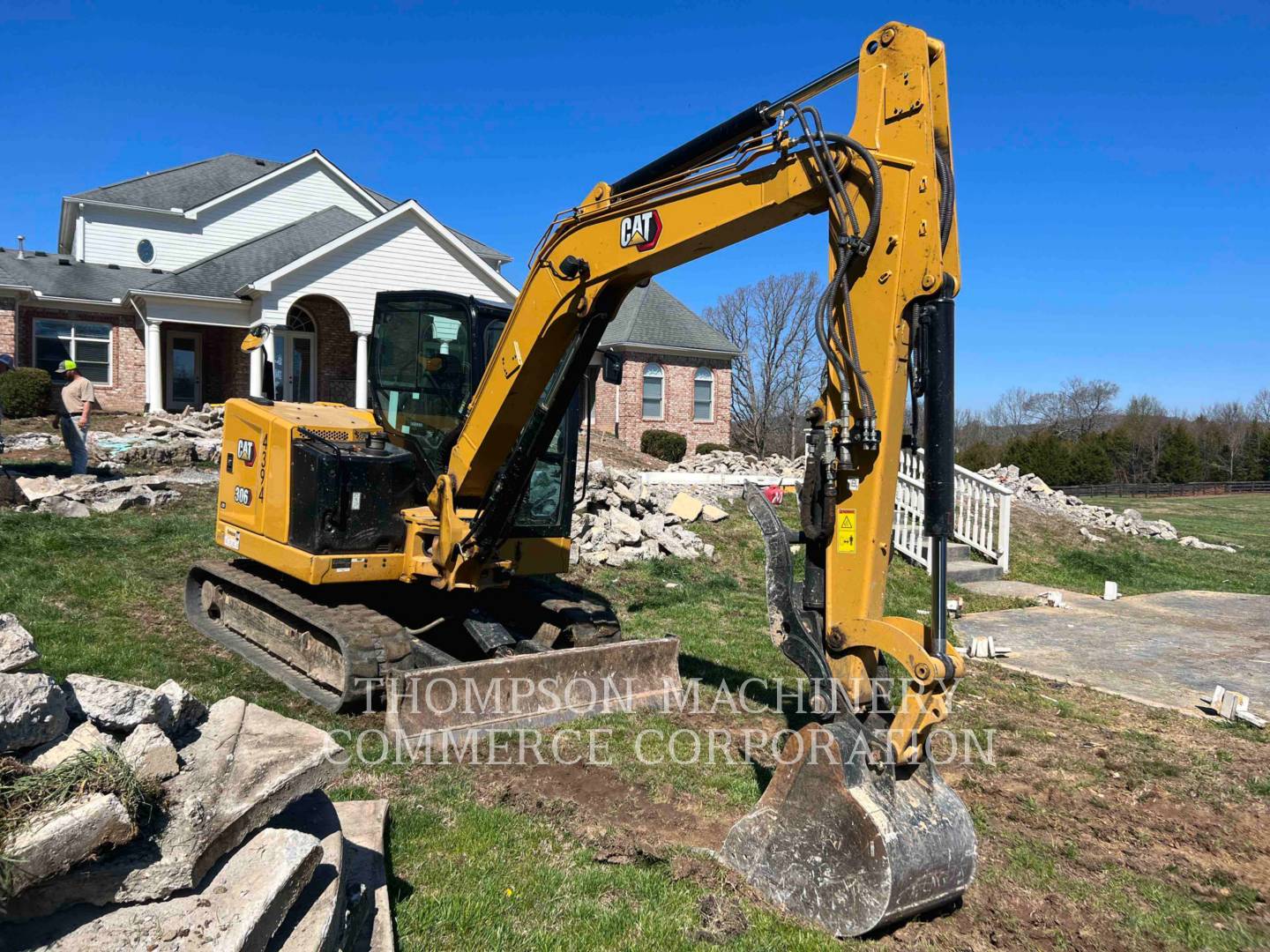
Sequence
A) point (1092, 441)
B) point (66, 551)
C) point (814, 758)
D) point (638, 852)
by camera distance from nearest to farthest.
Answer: point (814, 758) < point (638, 852) < point (66, 551) < point (1092, 441)

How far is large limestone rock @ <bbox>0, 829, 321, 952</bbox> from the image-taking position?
9.17 ft

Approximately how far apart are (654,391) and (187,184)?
14770 millimetres

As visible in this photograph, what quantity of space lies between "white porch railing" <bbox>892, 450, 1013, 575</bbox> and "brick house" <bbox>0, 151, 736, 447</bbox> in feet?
39.5

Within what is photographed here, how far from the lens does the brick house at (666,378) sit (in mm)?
29562

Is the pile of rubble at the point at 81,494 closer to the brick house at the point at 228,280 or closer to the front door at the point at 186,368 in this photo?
the brick house at the point at 228,280

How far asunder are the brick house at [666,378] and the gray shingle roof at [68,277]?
507 inches

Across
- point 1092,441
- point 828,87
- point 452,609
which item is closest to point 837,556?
point 828,87

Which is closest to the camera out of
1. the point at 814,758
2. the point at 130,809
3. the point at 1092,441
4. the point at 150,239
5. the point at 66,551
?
the point at 130,809

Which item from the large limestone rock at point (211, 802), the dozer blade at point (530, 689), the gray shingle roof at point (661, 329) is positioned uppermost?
the gray shingle roof at point (661, 329)

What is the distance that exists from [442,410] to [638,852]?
137 inches

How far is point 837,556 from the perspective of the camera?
4.11 metres

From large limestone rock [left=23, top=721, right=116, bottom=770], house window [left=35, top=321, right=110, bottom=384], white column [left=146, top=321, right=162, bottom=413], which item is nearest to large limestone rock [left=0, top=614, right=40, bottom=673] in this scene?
large limestone rock [left=23, top=721, right=116, bottom=770]

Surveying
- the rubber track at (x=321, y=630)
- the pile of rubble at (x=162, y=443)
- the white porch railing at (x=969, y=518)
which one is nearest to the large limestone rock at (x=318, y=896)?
the rubber track at (x=321, y=630)

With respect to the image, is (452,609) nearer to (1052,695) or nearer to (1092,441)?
(1052,695)
